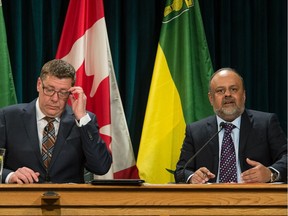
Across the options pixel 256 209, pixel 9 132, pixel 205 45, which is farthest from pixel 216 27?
pixel 256 209

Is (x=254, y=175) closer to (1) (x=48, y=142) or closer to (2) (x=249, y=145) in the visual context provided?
(2) (x=249, y=145)

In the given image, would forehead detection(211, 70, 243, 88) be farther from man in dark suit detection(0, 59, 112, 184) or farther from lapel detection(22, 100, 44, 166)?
lapel detection(22, 100, 44, 166)

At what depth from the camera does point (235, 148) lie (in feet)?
13.9

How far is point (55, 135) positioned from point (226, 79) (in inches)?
47.8

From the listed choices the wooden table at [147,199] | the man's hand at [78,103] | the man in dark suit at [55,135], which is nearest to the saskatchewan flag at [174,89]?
the man in dark suit at [55,135]

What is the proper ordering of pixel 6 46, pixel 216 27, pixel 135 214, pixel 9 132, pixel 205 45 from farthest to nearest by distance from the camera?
1. pixel 216 27
2. pixel 205 45
3. pixel 6 46
4. pixel 9 132
5. pixel 135 214

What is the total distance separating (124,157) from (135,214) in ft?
6.38

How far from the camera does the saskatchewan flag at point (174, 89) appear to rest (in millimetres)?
4922

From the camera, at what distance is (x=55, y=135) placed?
4031 millimetres

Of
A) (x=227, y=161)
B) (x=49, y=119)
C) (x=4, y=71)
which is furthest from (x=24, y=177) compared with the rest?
(x=4, y=71)

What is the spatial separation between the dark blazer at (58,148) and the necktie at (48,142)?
0.03 m

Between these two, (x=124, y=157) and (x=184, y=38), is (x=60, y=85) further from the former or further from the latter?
(x=184, y=38)

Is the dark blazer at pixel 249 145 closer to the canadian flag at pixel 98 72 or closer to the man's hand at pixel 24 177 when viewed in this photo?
the canadian flag at pixel 98 72

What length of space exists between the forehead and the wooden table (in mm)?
1475
